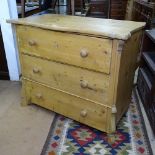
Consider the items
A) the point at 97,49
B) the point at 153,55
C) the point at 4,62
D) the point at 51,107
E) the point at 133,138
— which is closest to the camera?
the point at 97,49

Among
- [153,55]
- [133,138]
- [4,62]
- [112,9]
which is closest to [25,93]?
[4,62]

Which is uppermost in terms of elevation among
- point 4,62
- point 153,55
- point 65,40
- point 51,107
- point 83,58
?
point 65,40

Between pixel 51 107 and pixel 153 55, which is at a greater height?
pixel 153 55

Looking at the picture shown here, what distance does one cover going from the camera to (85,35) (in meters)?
1.16

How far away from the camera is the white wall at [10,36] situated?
1.90m

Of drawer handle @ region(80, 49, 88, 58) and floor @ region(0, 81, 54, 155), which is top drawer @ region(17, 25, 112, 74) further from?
floor @ region(0, 81, 54, 155)

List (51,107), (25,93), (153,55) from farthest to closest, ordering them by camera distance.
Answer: (153,55) → (25,93) → (51,107)

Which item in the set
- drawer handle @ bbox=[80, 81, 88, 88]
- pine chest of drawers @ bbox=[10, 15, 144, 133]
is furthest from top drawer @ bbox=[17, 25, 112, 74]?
drawer handle @ bbox=[80, 81, 88, 88]

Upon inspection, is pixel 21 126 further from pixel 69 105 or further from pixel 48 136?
pixel 69 105

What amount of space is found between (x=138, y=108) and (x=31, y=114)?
38.3 inches

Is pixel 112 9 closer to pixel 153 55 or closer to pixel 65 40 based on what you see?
pixel 153 55

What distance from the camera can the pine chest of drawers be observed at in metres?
1.15

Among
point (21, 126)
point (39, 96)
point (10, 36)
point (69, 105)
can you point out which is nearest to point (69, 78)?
point (69, 105)

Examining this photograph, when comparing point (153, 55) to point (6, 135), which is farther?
point (153, 55)
